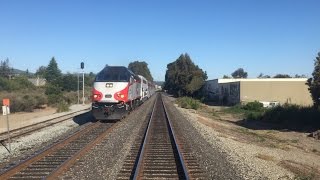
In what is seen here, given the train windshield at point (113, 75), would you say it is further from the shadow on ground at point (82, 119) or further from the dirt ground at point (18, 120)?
the dirt ground at point (18, 120)

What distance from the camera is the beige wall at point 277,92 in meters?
55.8

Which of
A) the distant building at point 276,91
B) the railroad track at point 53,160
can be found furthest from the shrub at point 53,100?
the railroad track at point 53,160

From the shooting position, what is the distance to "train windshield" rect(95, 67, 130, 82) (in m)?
26.3

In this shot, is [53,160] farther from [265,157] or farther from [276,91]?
[276,91]

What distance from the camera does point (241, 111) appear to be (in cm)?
4544

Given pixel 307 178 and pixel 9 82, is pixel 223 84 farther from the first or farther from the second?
pixel 307 178

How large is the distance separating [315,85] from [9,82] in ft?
190

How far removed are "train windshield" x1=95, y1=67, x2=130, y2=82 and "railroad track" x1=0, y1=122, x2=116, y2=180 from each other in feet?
27.5

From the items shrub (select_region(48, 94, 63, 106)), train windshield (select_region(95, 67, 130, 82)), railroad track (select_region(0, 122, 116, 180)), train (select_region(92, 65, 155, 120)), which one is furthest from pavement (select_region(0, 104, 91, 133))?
shrub (select_region(48, 94, 63, 106))

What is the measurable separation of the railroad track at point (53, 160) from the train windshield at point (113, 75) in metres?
8.38

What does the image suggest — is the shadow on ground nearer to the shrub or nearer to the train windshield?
the train windshield

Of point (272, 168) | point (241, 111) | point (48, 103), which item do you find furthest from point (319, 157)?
point (48, 103)

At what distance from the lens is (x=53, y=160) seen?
42.1 ft

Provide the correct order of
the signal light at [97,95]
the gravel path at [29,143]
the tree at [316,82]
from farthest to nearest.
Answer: the tree at [316,82] < the signal light at [97,95] < the gravel path at [29,143]
